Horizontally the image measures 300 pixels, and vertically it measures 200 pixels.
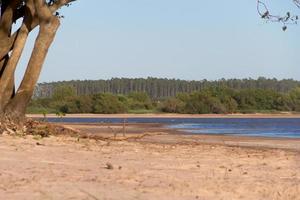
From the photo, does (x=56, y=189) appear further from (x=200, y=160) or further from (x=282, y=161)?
(x=282, y=161)

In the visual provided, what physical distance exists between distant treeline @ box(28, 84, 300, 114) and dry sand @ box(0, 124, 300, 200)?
292 ft

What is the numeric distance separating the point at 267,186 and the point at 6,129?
7549 millimetres

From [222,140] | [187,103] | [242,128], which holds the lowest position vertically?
[222,140]

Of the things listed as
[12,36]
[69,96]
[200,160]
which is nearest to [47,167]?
[200,160]

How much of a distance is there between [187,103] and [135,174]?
99.4 metres

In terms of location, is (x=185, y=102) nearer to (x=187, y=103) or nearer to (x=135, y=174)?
(x=187, y=103)

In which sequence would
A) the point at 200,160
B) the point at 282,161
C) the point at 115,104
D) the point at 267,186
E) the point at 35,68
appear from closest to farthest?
the point at 267,186, the point at 200,160, the point at 282,161, the point at 35,68, the point at 115,104

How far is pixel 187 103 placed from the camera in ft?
356

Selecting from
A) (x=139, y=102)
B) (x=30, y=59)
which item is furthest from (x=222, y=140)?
(x=139, y=102)

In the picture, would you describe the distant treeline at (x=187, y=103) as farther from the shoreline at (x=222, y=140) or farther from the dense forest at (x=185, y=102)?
the shoreline at (x=222, y=140)

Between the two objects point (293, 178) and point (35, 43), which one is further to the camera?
point (35, 43)

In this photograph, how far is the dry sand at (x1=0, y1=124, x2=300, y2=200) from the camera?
26.6 feet

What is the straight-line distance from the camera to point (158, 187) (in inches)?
335

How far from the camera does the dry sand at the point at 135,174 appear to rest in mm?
8109
